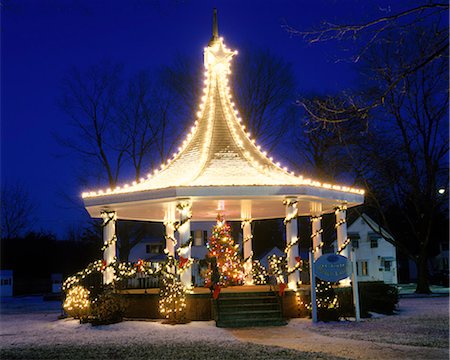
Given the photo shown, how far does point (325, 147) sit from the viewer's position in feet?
125

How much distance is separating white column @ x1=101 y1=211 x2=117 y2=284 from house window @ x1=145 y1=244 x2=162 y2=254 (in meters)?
32.5

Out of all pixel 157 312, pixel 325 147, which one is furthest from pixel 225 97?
pixel 325 147

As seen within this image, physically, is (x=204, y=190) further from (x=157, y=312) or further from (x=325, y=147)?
(x=325, y=147)

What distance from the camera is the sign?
650 inches

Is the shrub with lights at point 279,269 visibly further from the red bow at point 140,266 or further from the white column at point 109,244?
the white column at point 109,244

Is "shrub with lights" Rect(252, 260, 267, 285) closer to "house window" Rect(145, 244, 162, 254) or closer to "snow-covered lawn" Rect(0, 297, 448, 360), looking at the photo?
"snow-covered lawn" Rect(0, 297, 448, 360)

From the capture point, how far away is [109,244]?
735 inches

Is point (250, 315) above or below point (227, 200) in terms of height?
below

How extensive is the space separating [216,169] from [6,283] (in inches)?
1442

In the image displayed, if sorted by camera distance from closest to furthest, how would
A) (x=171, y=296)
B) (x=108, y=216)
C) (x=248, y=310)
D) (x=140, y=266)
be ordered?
(x=248, y=310) → (x=171, y=296) → (x=140, y=266) → (x=108, y=216)

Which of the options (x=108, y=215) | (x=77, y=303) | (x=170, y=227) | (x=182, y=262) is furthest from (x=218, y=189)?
(x=77, y=303)

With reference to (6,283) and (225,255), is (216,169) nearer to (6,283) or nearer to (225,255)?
(225,255)

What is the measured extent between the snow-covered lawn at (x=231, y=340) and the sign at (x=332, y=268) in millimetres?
1294

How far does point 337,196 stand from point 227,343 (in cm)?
791
